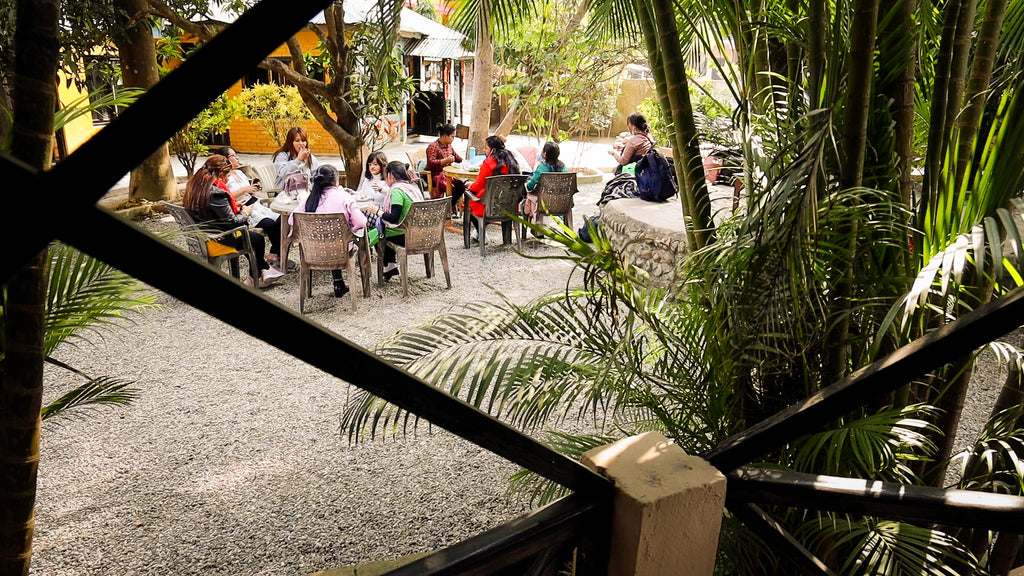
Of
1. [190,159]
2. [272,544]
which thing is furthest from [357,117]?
[272,544]

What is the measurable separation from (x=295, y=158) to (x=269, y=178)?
544 millimetres

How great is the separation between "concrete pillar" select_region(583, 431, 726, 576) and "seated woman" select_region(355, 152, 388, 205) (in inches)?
249

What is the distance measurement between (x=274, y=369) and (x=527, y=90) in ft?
27.5

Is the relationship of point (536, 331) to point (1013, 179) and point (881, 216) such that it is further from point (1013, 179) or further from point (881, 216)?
point (1013, 179)

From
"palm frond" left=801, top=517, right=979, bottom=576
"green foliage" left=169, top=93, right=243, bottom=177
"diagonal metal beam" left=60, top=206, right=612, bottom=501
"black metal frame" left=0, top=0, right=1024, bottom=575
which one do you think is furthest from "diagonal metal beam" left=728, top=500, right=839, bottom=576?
"green foliage" left=169, top=93, right=243, bottom=177

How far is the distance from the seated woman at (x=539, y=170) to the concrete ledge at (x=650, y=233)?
97 cm

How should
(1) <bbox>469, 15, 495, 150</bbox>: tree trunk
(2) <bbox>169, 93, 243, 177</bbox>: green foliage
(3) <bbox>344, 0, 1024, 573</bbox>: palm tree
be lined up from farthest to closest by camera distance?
(1) <bbox>469, 15, 495, 150</bbox>: tree trunk, (2) <bbox>169, 93, 243, 177</bbox>: green foliage, (3) <bbox>344, 0, 1024, 573</bbox>: palm tree

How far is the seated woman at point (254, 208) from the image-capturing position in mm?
7109

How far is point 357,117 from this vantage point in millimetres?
9180

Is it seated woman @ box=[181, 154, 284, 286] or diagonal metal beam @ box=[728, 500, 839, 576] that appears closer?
diagonal metal beam @ box=[728, 500, 839, 576]

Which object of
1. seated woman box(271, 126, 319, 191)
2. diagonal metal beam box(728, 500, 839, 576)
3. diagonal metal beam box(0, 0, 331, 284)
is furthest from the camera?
seated woman box(271, 126, 319, 191)

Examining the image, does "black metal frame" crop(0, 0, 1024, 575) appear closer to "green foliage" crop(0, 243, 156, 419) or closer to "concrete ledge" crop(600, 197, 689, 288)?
"green foliage" crop(0, 243, 156, 419)

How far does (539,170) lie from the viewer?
867 cm

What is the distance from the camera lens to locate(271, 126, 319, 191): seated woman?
8227mm
